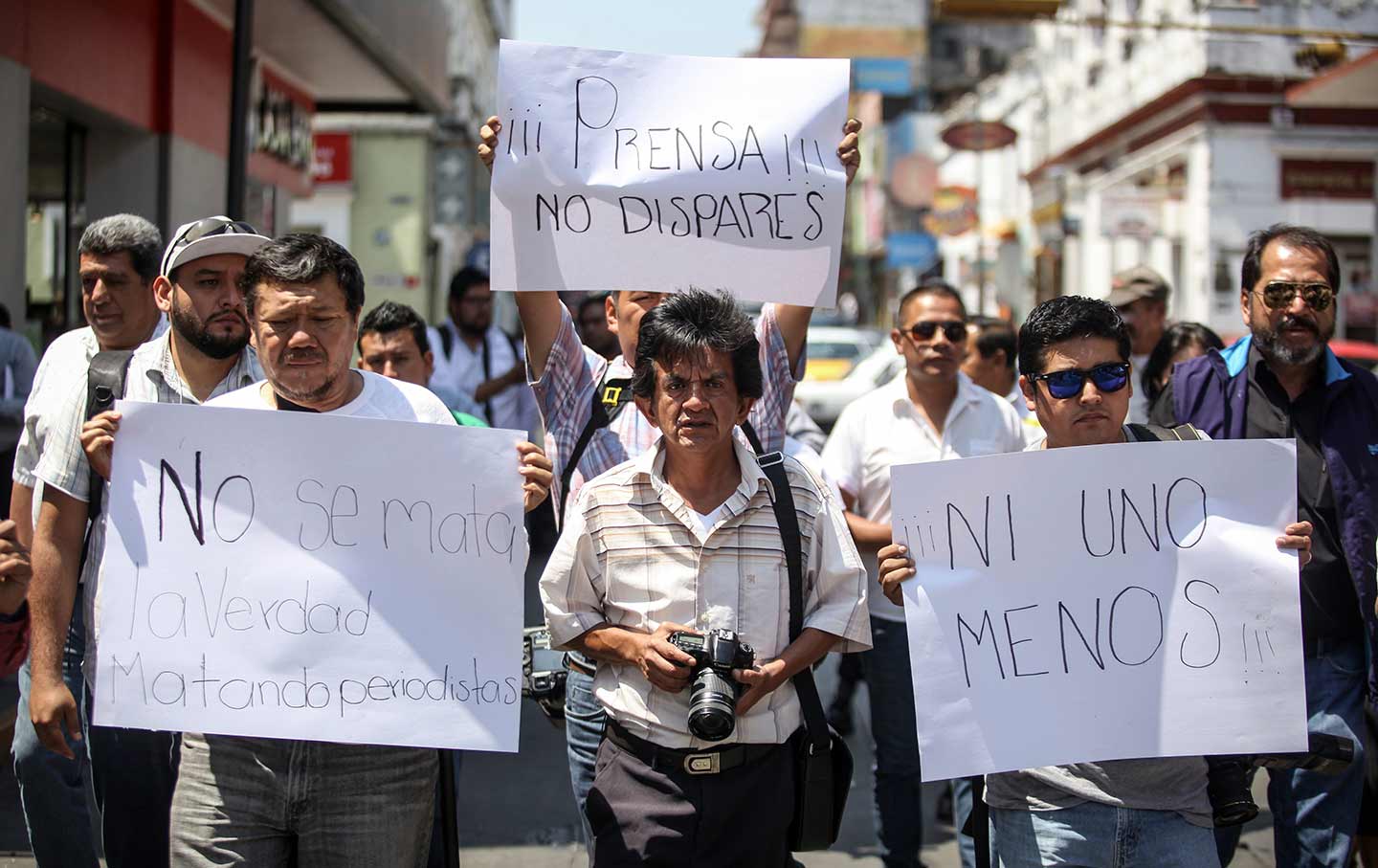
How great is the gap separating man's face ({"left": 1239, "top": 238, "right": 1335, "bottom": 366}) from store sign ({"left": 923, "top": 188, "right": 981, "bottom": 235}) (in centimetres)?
3167

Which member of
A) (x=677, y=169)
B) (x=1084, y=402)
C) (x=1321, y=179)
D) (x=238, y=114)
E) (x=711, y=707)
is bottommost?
(x=711, y=707)

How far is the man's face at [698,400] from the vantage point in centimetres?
312

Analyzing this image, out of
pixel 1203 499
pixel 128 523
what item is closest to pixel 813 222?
pixel 1203 499

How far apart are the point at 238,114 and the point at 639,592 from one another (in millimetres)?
5832

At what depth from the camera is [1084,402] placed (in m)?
3.20

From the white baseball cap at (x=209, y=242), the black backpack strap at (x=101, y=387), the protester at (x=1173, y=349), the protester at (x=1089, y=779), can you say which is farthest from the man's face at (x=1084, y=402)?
the protester at (x=1173, y=349)

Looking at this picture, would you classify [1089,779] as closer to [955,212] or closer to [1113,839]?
[1113,839]

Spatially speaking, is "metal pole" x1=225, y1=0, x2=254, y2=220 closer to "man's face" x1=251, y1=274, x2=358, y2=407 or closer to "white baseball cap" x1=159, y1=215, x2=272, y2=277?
"white baseball cap" x1=159, y1=215, x2=272, y2=277

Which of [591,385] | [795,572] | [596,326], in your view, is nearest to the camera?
[795,572]

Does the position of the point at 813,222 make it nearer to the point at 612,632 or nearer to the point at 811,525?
the point at 811,525

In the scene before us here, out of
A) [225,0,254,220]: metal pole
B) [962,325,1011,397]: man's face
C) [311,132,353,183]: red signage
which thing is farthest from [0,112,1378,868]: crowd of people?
[311,132,353,183]: red signage

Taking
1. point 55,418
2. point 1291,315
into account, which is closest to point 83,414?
point 55,418

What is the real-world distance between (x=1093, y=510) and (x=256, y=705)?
180cm

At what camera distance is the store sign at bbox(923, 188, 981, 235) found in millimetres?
35250
